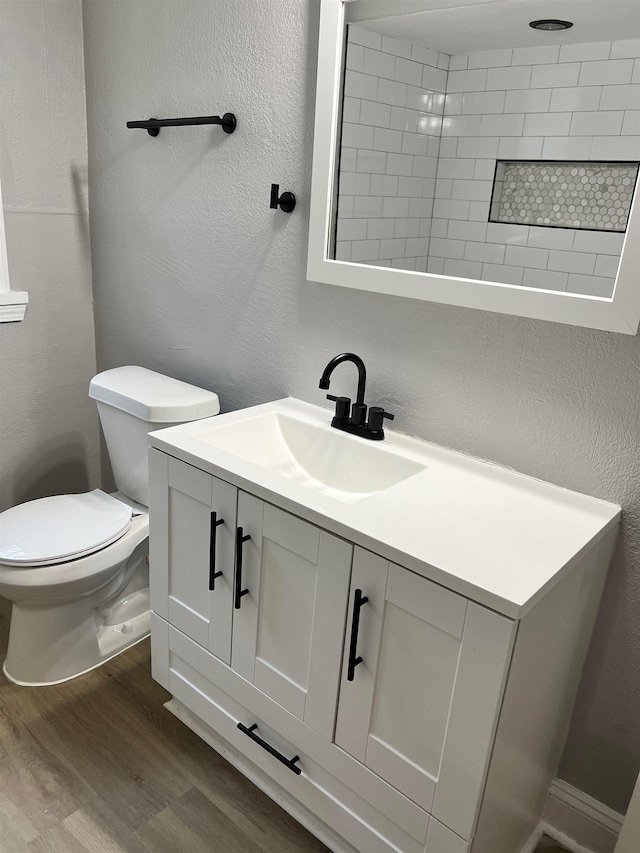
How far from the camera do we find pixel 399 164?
154 centimetres

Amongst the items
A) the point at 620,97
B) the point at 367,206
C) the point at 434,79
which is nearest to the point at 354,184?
the point at 367,206

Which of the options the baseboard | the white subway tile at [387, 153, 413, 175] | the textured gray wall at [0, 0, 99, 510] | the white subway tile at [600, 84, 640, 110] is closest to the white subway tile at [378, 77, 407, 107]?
the white subway tile at [387, 153, 413, 175]

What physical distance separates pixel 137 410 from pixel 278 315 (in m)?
0.47

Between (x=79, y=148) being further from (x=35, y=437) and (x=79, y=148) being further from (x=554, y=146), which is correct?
(x=554, y=146)

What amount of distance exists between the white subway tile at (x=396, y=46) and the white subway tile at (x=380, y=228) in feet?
1.12

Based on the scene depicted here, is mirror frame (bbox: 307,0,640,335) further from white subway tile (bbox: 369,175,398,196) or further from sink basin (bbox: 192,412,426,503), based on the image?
sink basin (bbox: 192,412,426,503)

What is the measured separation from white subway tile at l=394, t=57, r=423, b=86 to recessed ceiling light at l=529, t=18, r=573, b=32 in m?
0.25

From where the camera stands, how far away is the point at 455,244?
4.79 ft

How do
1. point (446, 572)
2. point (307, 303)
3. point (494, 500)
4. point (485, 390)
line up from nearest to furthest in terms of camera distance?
point (446, 572)
point (494, 500)
point (485, 390)
point (307, 303)

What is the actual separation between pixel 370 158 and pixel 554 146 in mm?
449

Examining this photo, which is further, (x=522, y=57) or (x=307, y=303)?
(x=307, y=303)

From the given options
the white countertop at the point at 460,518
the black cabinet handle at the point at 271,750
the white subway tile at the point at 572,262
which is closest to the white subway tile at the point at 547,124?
the white subway tile at the point at 572,262

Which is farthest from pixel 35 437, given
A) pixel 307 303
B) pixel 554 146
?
pixel 554 146

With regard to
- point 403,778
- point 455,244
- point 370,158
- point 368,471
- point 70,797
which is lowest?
point 70,797
